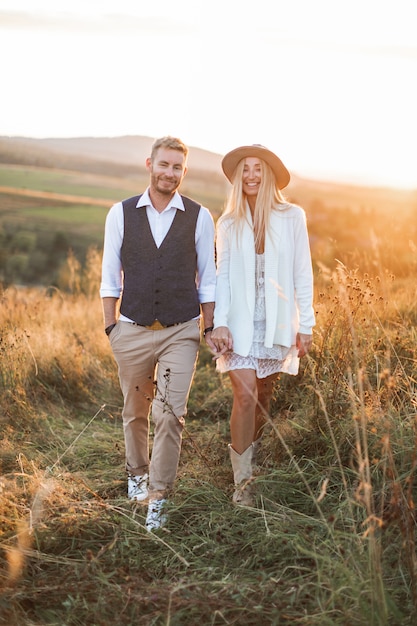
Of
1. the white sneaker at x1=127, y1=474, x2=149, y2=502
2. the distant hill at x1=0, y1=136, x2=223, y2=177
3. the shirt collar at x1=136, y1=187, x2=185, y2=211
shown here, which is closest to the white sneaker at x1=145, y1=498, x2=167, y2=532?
the white sneaker at x1=127, y1=474, x2=149, y2=502

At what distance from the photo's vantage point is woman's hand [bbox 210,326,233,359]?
14.2 feet

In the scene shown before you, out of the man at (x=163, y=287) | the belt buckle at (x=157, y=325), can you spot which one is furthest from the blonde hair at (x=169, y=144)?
the belt buckle at (x=157, y=325)

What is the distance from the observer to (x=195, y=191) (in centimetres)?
6712

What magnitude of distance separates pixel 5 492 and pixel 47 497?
230 millimetres

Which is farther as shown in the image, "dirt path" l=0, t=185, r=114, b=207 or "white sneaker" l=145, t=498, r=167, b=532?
"dirt path" l=0, t=185, r=114, b=207

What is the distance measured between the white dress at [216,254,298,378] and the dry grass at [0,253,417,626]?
33 centimetres

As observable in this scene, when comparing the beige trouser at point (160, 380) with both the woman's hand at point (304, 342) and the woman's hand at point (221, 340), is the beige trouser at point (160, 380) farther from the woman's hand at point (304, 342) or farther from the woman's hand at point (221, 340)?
the woman's hand at point (304, 342)

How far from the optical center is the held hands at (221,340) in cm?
432

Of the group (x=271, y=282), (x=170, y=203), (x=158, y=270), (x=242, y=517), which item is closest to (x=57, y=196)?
(x=170, y=203)

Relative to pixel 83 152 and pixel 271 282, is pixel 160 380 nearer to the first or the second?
pixel 271 282

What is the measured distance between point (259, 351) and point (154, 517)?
1.14 metres

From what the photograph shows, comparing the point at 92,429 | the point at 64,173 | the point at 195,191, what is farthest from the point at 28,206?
the point at 92,429

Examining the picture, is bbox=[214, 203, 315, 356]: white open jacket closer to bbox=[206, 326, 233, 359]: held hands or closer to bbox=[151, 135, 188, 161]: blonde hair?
bbox=[206, 326, 233, 359]: held hands

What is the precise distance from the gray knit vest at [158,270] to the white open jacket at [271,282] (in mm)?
208
